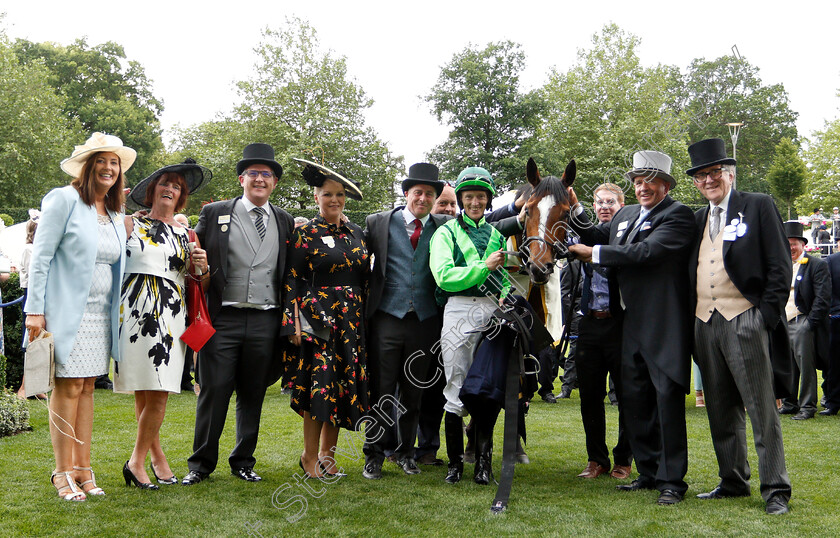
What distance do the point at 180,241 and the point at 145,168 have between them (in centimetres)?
3626

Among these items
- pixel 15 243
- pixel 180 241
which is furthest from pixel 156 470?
pixel 15 243

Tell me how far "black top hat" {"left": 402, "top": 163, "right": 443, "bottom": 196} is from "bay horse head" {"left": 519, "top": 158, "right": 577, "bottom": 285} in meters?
0.98

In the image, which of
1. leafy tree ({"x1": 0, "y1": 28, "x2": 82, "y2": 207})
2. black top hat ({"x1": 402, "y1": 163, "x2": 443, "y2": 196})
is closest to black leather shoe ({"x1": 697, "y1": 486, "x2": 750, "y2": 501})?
black top hat ({"x1": 402, "y1": 163, "x2": 443, "y2": 196})

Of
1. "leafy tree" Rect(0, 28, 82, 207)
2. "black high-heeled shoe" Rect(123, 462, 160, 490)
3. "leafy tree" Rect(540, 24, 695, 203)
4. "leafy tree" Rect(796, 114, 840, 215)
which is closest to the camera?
"black high-heeled shoe" Rect(123, 462, 160, 490)

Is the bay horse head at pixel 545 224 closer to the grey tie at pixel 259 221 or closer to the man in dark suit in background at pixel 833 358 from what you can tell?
the grey tie at pixel 259 221

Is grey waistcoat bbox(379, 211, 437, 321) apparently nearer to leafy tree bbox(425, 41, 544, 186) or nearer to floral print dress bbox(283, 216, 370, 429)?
floral print dress bbox(283, 216, 370, 429)

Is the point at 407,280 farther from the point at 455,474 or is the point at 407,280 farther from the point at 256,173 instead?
the point at 455,474

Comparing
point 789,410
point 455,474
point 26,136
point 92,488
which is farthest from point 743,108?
point 26,136

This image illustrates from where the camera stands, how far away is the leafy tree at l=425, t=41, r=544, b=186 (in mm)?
31016

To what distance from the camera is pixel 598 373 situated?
191 inches

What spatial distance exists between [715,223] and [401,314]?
222cm

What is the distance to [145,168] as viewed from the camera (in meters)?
37.3

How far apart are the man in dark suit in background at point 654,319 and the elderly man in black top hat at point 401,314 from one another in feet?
3.83

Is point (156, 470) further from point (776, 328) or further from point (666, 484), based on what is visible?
point (776, 328)
